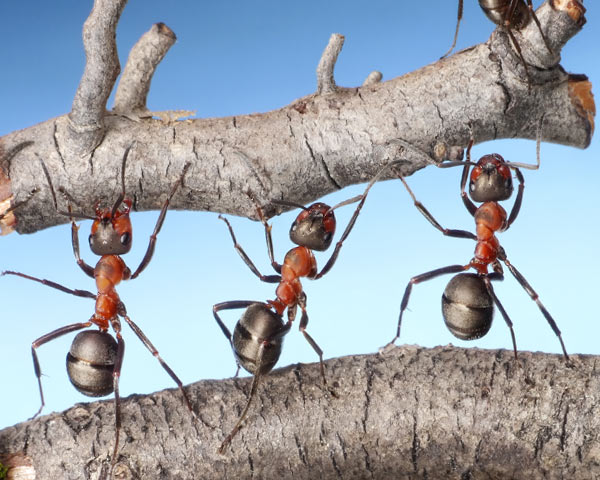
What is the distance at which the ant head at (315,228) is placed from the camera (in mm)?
3236

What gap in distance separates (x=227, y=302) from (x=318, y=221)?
0.51 meters

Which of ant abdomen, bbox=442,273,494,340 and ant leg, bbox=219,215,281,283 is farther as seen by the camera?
ant leg, bbox=219,215,281,283

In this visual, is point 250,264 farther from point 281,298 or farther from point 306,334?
point 306,334

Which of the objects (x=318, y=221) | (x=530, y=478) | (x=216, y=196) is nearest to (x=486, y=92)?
(x=318, y=221)

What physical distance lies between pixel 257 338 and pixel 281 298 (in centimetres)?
37

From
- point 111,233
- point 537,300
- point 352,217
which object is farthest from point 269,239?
point 537,300

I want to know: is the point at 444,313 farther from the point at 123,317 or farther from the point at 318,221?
the point at 123,317

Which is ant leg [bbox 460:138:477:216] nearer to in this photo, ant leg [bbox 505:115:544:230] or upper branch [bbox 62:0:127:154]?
ant leg [bbox 505:115:544:230]

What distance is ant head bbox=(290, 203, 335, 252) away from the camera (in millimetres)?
3236

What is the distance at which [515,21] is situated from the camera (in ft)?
10.4

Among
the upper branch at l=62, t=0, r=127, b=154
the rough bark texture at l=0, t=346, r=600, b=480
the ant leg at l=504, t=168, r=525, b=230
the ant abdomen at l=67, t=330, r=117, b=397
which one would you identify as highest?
the upper branch at l=62, t=0, r=127, b=154

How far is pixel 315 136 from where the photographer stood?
3256 millimetres

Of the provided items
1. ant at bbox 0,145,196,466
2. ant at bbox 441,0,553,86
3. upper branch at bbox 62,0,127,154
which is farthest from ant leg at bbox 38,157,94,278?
ant at bbox 441,0,553,86

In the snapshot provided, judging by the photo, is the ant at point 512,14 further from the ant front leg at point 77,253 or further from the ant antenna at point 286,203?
the ant front leg at point 77,253
